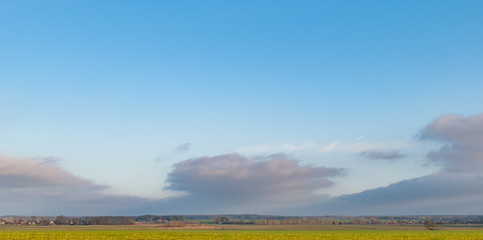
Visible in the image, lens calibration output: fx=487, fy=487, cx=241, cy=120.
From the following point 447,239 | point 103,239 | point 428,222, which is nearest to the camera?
point 103,239

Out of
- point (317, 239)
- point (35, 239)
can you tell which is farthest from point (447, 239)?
point (35, 239)

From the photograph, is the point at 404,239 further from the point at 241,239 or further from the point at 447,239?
the point at 241,239

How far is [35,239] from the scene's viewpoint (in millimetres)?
98312

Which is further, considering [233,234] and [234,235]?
[233,234]

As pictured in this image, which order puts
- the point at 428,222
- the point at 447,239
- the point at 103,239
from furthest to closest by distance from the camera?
1. the point at 428,222
2. the point at 447,239
3. the point at 103,239

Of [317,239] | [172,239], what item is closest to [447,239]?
[317,239]

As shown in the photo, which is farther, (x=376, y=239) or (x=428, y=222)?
(x=428, y=222)

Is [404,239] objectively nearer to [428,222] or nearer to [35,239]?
[35,239]

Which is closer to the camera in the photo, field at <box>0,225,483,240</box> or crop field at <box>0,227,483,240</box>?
crop field at <box>0,227,483,240</box>

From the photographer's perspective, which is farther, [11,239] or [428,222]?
[428,222]

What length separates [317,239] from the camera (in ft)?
307

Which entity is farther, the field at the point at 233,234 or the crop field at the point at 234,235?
the field at the point at 233,234

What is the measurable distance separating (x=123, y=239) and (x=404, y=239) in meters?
57.5

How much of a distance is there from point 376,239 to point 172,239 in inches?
1583
